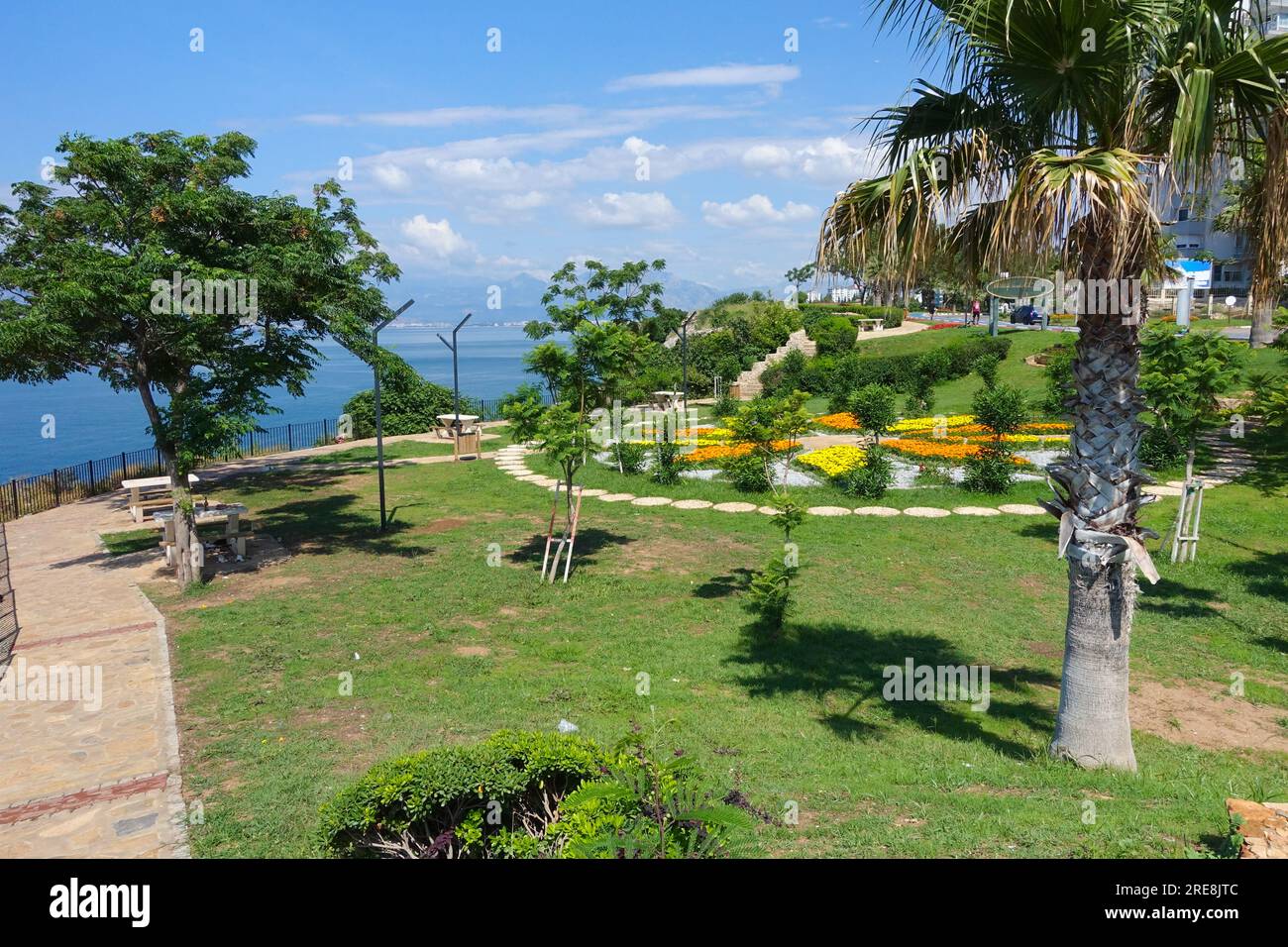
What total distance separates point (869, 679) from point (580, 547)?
Answer: 278 inches

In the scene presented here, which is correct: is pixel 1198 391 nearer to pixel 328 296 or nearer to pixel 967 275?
pixel 967 275

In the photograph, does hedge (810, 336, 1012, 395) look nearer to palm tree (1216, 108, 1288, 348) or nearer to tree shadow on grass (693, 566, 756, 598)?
tree shadow on grass (693, 566, 756, 598)

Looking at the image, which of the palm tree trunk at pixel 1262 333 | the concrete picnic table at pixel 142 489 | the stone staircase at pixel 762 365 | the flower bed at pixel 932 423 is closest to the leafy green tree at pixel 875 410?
the flower bed at pixel 932 423

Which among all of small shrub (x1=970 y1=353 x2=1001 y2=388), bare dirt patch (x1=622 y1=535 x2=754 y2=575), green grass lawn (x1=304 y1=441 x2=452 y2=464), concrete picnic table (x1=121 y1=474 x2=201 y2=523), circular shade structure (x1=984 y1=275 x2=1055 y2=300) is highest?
small shrub (x1=970 y1=353 x2=1001 y2=388)

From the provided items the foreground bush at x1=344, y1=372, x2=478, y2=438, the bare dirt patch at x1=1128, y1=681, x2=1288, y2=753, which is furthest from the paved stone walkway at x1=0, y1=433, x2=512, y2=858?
the foreground bush at x1=344, y1=372, x2=478, y2=438

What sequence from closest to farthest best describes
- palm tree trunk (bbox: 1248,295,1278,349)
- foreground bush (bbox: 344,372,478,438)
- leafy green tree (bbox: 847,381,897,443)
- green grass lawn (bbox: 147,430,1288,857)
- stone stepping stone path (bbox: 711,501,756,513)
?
green grass lawn (bbox: 147,430,1288,857), stone stepping stone path (bbox: 711,501,756,513), leafy green tree (bbox: 847,381,897,443), palm tree trunk (bbox: 1248,295,1278,349), foreground bush (bbox: 344,372,478,438)

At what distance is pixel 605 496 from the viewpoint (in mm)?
19328

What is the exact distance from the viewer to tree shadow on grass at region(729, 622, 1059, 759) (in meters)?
7.83

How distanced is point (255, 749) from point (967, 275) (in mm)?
7683

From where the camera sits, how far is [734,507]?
57.2 feet

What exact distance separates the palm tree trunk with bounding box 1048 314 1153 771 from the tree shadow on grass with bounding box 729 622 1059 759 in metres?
0.75

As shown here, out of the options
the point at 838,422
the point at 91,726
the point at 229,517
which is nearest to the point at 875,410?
the point at 838,422

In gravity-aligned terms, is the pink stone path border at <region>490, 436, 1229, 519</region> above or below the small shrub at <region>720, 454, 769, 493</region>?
below

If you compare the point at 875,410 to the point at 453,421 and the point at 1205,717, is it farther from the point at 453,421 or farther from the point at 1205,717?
the point at 453,421
